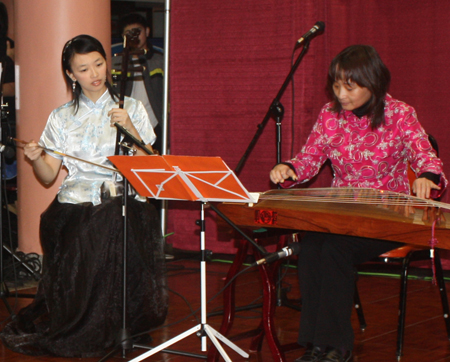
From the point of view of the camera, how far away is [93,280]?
2230mm

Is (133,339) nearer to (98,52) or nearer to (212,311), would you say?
(212,311)

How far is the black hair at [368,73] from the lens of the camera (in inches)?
86.3

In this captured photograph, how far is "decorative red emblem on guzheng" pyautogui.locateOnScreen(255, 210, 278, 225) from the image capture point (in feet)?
5.95

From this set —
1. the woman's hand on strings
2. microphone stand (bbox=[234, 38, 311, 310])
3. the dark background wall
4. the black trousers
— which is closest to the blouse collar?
microphone stand (bbox=[234, 38, 311, 310])

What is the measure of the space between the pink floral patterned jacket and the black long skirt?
628 mm

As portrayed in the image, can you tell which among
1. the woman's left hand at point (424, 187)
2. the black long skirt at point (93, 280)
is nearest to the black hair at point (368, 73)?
the woman's left hand at point (424, 187)

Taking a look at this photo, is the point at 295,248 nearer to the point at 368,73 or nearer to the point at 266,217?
the point at 266,217

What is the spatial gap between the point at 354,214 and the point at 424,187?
450mm

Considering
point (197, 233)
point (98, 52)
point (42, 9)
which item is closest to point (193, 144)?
point (197, 233)

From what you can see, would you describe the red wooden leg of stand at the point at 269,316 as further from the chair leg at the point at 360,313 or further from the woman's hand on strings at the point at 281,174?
the chair leg at the point at 360,313

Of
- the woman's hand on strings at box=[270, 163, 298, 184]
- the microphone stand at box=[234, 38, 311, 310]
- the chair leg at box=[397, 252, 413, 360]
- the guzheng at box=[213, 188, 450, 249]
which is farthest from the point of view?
the microphone stand at box=[234, 38, 311, 310]

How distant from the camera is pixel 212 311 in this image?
276 cm

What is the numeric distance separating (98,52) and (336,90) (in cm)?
95

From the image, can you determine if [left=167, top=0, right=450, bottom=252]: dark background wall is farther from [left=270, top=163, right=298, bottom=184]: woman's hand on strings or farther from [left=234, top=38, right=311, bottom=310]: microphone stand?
[left=270, top=163, right=298, bottom=184]: woman's hand on strings
